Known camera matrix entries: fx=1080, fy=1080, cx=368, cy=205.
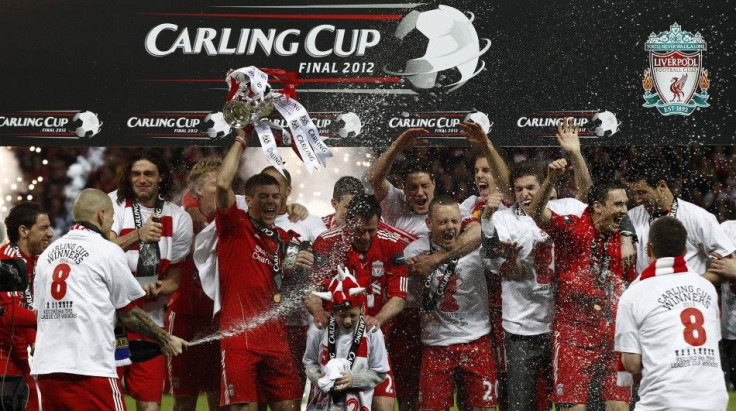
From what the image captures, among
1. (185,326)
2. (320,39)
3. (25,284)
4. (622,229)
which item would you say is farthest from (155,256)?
(622,229)

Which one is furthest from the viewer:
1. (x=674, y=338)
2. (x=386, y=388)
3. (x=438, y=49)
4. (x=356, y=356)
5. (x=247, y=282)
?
(x=438, y=49)

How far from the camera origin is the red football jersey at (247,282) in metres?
7.84

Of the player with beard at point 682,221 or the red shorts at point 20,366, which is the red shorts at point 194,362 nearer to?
the red shorts at point 20,366

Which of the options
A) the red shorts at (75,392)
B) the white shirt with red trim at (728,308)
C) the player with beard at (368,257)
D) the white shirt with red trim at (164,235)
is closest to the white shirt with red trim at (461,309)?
the player with beard at (368,257)

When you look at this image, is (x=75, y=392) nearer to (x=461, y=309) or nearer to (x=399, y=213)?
(x=461, y=309)

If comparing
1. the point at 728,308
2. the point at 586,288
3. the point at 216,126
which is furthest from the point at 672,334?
the point at 216,126

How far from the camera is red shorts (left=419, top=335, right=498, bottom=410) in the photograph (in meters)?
8.03

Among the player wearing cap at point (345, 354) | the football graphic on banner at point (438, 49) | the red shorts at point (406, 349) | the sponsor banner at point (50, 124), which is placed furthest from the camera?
the sponsor banner at point (50, 124)

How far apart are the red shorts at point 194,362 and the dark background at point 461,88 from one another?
1460mm

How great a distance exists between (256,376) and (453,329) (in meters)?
1.52

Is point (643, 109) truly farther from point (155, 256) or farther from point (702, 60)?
point (155, 256)

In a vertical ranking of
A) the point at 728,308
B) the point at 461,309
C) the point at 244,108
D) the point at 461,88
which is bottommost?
the point at 461,309

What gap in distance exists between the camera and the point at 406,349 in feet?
27.5

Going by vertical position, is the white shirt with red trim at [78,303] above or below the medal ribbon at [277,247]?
below
